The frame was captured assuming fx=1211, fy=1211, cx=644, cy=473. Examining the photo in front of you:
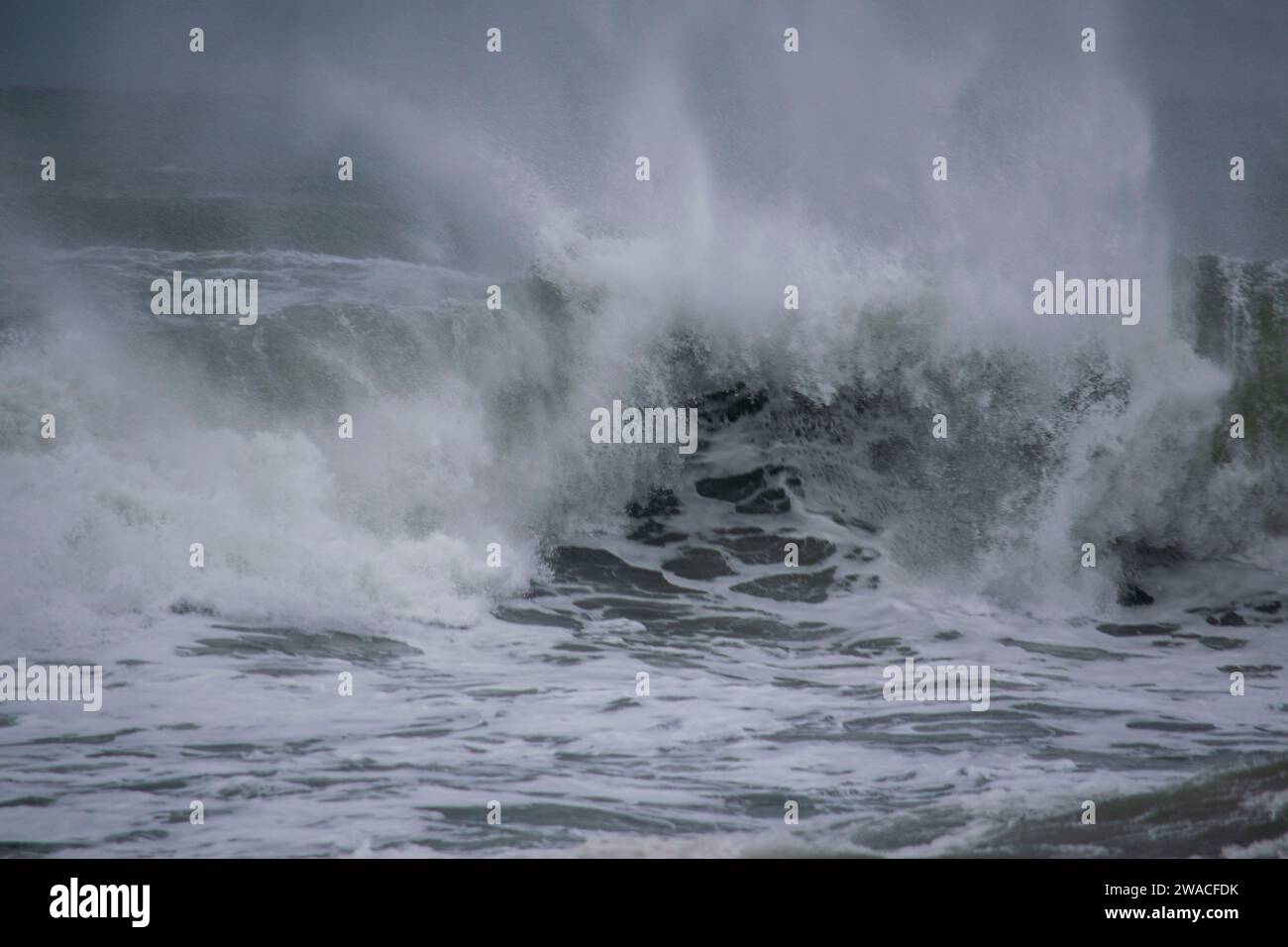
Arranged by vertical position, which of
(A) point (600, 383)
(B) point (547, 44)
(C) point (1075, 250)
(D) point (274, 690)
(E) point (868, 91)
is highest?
(B) point (547, 44)

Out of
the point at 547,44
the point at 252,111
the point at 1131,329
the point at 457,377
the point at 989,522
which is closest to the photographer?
the point at 989,522

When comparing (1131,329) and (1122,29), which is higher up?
(1122,29)

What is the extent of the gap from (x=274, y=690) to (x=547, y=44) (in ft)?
42.3

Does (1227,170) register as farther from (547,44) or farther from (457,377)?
(457,377)

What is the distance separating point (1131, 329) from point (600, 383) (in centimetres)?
604

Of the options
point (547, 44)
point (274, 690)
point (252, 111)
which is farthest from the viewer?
point (252, 111)

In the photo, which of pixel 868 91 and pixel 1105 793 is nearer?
pixel 1105 793

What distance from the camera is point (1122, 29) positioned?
16.5 meters
